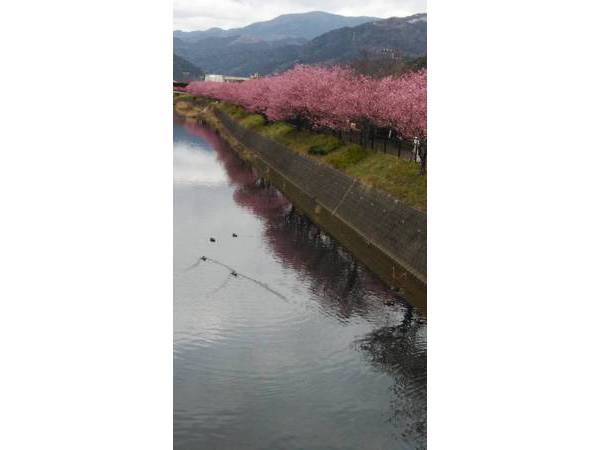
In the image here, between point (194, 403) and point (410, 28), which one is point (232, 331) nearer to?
point (194, 403)

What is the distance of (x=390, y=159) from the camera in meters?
26.9

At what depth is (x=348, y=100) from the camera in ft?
107

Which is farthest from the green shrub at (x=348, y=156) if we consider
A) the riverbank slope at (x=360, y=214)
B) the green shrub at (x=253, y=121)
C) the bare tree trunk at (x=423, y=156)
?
the green shrub at (x=253, y=121)

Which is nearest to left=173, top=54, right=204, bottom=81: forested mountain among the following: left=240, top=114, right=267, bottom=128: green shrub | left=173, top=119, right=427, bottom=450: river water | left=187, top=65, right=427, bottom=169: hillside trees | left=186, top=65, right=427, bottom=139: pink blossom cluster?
left=240, top=114, right=267, bottom=128: green shrub

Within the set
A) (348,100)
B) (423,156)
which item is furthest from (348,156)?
(423,156)

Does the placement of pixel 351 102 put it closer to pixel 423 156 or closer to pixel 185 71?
pixel 423 156

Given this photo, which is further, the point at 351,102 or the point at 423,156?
the point at 351,102

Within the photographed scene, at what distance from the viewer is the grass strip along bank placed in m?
22.4

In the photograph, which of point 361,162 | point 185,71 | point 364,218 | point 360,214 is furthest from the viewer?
point 185,71

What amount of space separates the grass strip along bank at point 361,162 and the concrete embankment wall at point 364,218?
0.36m

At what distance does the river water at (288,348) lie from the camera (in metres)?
11.0

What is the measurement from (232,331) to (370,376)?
3.84 meters

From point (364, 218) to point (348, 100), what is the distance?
10.1 m
